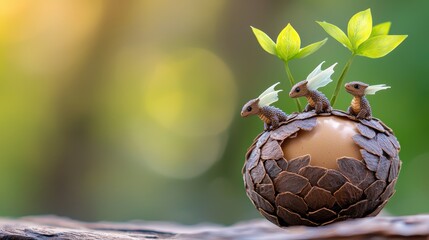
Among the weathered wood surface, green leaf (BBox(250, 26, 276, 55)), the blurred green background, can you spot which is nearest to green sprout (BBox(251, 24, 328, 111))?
green leaf (BBox(250, 26, 276, 55))

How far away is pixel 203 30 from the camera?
6.98 ft

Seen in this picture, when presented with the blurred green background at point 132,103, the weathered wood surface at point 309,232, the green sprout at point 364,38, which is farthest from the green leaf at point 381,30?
the blurred green background at point 132,103

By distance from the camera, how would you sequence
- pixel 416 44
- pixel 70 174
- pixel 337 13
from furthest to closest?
1. pixel 70 174
2. pixel 337 13
3. pixel 416 44

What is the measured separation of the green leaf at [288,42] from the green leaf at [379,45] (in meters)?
0.07

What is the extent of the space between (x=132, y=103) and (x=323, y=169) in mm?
1661

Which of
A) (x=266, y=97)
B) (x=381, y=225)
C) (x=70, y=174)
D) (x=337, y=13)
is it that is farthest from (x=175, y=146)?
(x=381, y=225)

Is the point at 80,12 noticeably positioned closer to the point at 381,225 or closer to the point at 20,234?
the point at 20,234

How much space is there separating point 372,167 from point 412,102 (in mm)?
1115

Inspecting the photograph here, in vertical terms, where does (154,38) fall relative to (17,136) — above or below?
above

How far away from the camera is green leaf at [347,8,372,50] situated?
654 millimetres

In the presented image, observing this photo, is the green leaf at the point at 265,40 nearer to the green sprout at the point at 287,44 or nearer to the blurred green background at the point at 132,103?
the green sprout at the point at 287,44

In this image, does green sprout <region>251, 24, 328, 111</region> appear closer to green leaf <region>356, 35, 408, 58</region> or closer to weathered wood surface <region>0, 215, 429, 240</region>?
green leaf <region>356, 35, 408, 58</region>

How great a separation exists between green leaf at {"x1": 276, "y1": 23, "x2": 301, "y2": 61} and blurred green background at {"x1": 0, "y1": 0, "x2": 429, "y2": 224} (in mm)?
1149

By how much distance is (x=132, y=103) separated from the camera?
7.22 feet
